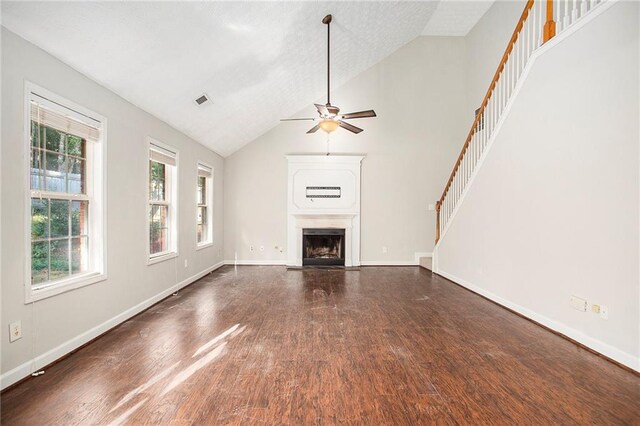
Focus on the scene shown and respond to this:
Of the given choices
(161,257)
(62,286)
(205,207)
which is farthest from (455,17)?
(62,286)

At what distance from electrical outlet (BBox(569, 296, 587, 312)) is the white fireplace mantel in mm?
4153

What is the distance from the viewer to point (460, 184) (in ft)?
17.1

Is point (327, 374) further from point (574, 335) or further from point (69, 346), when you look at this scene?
point (574, 335)

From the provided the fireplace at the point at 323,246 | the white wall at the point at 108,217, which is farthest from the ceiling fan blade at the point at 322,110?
the fireplace at the point at 323,246

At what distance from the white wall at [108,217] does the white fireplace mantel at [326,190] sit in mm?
2338

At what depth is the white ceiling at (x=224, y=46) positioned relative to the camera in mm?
2316

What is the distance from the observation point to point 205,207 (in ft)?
19.9

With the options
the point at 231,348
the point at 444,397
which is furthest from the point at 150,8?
→ the point at 444,397

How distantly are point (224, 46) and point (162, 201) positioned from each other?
225 cm

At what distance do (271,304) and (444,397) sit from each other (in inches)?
97.9

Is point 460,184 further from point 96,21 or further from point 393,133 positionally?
point 96,21

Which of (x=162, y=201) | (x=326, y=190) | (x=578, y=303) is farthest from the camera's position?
(x=326, y=190)

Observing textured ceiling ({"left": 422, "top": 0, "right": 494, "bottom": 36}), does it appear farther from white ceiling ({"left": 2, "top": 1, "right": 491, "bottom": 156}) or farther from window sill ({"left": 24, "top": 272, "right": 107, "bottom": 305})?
window sill ({"left": 24, "top": 272, "right": 107, "bottom": 305})

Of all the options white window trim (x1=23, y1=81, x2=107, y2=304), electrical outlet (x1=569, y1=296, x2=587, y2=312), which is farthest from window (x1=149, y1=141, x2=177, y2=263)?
electrical outlet (x1=569, y1=296, x2=587, y2=312)
